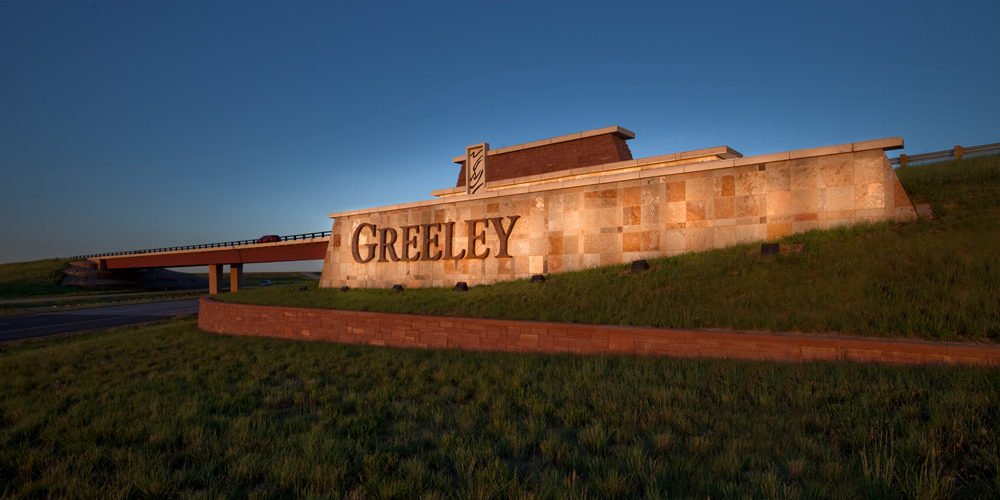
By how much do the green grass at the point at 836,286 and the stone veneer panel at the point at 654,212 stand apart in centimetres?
78

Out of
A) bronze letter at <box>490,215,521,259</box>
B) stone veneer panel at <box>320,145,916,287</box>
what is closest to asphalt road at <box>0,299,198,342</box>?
stone veneer panel at <box>320,145,916,287</box>

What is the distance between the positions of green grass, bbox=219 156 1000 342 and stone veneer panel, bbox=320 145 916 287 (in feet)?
2.57

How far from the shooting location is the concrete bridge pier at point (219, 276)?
53719 millimetres

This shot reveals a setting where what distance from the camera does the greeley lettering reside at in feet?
61.0

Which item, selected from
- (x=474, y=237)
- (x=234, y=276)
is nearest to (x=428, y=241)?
(x=474, y=237)

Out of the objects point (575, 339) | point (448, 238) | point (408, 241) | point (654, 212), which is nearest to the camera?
point (575, 339)

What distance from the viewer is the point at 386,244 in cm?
2178

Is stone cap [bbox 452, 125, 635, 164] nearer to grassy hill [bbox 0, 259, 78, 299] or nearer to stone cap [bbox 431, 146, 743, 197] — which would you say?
stone cap [bbox 431, 146, 743, 197]

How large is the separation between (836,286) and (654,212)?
633 centimetres

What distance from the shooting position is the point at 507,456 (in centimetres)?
493

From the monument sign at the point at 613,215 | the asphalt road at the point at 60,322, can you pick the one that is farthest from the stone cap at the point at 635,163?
the asphalt road at the point at 60,322

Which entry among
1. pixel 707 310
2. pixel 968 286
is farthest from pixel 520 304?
pixel 968 286

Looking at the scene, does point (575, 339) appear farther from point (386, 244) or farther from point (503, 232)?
point (386, 244)

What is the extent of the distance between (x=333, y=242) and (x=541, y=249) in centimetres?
1184
